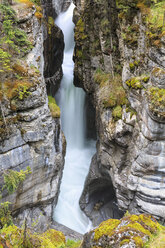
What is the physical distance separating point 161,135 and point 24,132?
22.3 feet

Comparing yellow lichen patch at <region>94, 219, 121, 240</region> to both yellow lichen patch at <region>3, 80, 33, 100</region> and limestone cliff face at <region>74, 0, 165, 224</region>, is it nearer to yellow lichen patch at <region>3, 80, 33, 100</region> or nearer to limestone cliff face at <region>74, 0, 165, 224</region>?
limestone cliff face at <region>74, 0, 165, 224</region>

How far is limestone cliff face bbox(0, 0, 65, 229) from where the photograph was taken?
10.2m

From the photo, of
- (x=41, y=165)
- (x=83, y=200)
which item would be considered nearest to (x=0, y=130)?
(x=41, y=165)

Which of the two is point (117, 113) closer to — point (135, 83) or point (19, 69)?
→ point (135, 83)

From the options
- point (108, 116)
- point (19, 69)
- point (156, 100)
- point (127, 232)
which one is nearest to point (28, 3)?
point (19, 69)

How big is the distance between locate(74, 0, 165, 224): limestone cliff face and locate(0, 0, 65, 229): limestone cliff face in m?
3.69

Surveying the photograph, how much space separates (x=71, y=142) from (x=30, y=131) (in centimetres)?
941

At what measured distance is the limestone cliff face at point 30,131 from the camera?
33.4 ft

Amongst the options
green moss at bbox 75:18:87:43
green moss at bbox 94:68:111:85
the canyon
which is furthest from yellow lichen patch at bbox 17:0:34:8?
green moss at bbox 94:68:111:85

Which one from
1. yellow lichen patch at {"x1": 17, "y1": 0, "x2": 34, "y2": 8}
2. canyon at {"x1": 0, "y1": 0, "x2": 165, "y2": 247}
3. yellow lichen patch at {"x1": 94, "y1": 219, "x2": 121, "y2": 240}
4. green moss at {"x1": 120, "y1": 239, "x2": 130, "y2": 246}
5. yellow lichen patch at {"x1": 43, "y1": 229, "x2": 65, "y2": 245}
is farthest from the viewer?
yellow lichen patch at {"x1": 17, "y1": 0, "x2": 34, "y2": 8}

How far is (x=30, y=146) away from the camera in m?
11.1

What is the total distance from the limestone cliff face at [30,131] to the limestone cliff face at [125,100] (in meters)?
3.69

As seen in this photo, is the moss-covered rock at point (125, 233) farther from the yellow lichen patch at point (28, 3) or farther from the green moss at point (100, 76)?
the yellow lichen patch at point (28, 3)

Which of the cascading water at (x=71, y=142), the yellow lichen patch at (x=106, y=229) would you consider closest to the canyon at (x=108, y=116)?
the cascading water at (x=71, y=142)
